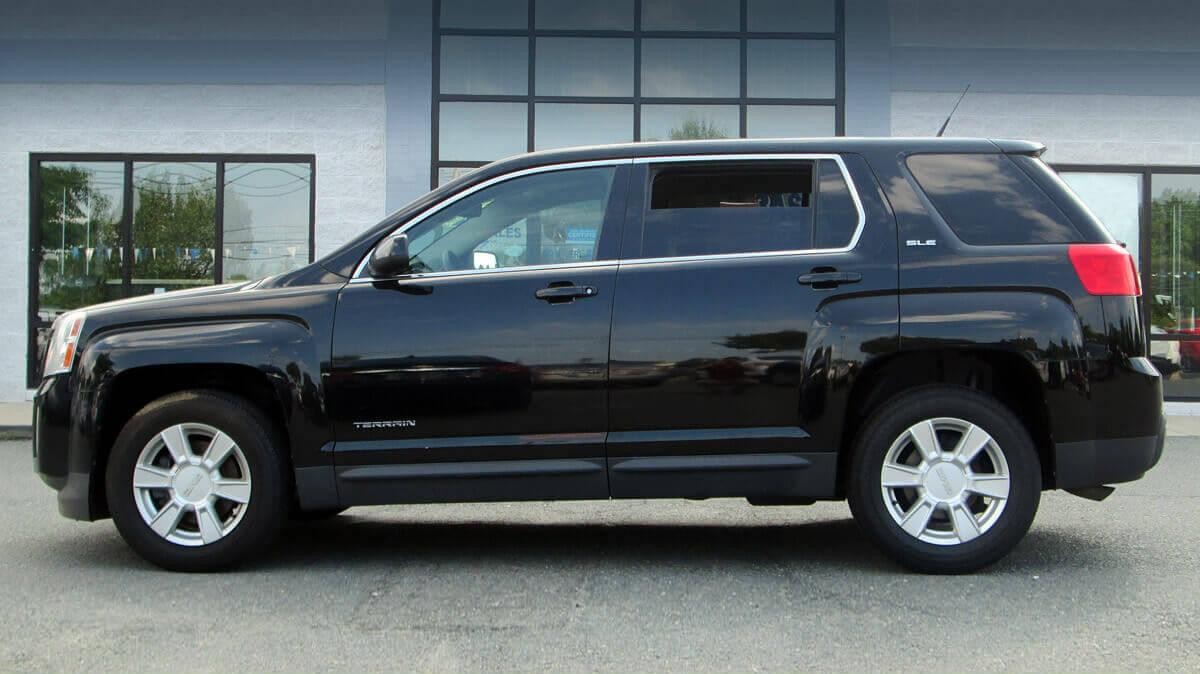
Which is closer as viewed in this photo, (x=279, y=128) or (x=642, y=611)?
(x=642, y=611)

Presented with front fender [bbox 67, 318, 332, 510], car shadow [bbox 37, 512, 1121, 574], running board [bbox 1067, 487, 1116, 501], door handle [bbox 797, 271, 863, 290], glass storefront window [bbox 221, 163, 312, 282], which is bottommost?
car shadow [bbox 37, 512, 1121, 574]

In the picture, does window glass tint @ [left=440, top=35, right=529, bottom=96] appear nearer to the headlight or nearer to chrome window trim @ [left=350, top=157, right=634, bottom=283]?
chrome window trim @ [left=350, top=157, right=634, bottom=283]

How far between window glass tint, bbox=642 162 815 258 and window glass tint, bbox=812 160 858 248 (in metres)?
0.04

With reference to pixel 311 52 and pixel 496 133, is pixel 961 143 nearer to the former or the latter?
pixel 496 133

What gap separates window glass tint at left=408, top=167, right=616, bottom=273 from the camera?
5.43 meters

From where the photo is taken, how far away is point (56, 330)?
5.64m

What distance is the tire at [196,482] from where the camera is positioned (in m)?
5.25

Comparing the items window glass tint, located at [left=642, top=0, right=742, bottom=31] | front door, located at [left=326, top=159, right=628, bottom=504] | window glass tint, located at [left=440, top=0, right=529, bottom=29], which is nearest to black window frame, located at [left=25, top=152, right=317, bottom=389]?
window glass tint, located at [left=440, top=0, right=529, bottom=29]

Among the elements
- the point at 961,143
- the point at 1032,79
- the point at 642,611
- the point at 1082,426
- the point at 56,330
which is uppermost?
the point at 1032,79

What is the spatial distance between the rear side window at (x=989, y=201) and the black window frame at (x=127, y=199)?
10.6 metres

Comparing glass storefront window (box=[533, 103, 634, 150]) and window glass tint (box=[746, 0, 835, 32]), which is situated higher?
window glass tint (box=[746, 0, 835, 32])

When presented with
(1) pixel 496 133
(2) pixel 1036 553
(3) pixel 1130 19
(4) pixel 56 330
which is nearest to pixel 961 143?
(2) pixel 1036 553

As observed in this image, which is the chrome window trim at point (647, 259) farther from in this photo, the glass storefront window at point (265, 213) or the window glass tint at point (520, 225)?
the glass storefront window at point (265, 213)

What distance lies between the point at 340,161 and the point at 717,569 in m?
10.6
